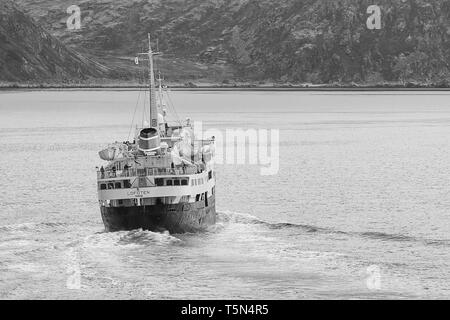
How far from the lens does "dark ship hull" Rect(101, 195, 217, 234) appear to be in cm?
8506

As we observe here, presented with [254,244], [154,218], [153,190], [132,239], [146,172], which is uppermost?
[146,172]

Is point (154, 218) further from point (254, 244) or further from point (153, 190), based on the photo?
point (254, 244)

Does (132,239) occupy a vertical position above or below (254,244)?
above

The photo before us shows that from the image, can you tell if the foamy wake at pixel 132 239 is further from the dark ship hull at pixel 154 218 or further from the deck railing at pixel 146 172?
the deck railing at pixel 146 172

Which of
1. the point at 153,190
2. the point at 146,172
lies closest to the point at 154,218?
the point at 153,190

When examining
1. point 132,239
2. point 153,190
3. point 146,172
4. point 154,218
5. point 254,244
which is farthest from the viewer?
point 146,172

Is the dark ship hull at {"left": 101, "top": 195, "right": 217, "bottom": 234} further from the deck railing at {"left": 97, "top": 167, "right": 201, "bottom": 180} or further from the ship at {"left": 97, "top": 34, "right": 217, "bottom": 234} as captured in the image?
the deck railing at {"left": 97, "top": 167, "right": 201, "bottom": 180}

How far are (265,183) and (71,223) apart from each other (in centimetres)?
3668

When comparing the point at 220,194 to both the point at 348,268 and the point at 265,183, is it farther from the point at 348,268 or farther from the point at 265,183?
the point at 348,268

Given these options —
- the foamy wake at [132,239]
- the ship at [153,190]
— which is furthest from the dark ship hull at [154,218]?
the foamy wake at [132,239]

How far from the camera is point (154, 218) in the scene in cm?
8506

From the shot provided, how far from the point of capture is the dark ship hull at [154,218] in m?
85.1

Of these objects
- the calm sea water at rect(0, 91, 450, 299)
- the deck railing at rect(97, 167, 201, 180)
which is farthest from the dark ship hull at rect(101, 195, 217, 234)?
the deck railing at rect(97, 167, 201, 180)
